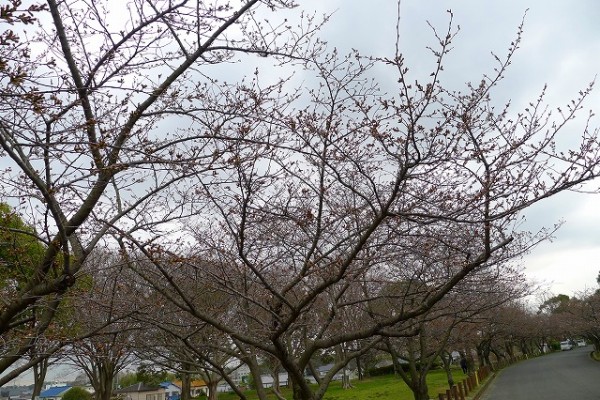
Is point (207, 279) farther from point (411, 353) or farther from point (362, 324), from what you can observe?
point (411, 353)

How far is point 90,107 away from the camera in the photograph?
4082 millimetres

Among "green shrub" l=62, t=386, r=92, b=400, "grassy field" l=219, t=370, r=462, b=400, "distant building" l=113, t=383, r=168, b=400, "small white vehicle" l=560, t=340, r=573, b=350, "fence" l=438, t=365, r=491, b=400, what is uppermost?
"green shrub" l=62, t=386, r=92, b=400

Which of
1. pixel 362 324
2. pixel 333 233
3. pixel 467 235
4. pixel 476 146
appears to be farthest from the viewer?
pixel 362 324

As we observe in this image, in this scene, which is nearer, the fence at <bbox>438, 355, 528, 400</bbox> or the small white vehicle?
the fence at <bbox>438, 355, 528, 400</bbox>

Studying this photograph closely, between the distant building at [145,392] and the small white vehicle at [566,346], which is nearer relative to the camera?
the distant building at [145,392]

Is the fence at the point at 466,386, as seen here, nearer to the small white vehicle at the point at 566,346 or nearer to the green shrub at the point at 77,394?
the green shrub at the point at 77,394

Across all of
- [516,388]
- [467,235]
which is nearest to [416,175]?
[467,235]

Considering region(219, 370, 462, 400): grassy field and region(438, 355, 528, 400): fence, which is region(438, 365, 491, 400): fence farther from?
region(219, 370, 462, 400): grassy field

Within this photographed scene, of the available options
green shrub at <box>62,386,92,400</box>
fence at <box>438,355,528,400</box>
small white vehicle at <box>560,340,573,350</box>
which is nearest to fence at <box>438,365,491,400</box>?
fence at <box>438,355,528,400</box>

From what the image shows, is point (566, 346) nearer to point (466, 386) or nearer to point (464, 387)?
point (466, 386)

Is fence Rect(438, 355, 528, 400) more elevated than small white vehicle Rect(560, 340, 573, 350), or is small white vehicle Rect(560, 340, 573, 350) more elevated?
fence Rect(438, 355, 528, 400)

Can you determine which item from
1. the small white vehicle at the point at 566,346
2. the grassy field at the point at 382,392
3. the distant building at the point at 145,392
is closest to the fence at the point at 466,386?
the grassy field at the point at 382,392

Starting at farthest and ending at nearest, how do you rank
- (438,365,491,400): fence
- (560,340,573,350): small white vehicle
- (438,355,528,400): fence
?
(560,340,573,350): small white vehicle, (438,355,528,400): fence, (438,365,491,400): fence

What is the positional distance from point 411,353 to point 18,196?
30.2 ft
